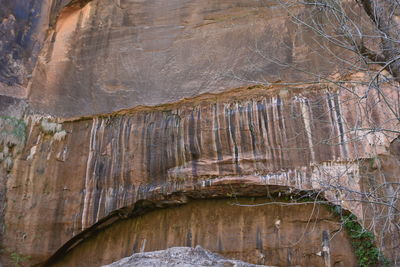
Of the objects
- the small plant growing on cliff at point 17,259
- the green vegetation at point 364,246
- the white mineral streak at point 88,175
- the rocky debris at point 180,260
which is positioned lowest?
the green vegetation at point 364,246

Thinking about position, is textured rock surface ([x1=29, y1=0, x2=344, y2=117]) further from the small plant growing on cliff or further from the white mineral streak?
the small plant growing on cliff

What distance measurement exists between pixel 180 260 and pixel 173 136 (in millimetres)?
3367

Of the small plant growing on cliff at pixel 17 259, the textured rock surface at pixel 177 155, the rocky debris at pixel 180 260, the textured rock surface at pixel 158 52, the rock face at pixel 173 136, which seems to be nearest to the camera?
the rocky debris at pixel 180 260

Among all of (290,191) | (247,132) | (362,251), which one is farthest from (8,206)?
(362,251)

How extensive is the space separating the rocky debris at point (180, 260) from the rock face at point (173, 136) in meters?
2.26

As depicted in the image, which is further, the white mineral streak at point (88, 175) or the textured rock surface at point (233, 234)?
the white mineral streak at point (88, 175)

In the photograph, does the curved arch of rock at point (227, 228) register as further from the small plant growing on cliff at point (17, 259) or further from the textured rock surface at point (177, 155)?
the small plant growing on cliff at point (17, 259)

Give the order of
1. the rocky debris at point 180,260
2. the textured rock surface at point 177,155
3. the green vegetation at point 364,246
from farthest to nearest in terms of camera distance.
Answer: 1. the textured rock surface at point 177,155
2. the green vegetation at point 364,246
3. the rocky debris at point 180,260

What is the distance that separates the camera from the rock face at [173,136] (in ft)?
22.6

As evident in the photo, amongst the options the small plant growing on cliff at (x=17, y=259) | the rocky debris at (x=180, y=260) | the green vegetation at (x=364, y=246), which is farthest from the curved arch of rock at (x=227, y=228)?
the rocky debris at (x=180, y=260)

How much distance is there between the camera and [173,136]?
7.81 m

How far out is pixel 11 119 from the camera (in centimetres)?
884

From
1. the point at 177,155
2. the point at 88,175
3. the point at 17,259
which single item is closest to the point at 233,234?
the point at 177,155

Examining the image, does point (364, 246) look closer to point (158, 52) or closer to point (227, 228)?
point (227, 228)
